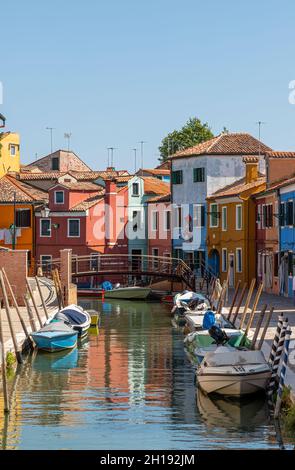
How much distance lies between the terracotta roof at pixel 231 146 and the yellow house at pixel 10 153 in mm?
20434

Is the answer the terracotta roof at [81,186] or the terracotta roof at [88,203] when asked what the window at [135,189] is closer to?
the terracotta roof at [88,203]

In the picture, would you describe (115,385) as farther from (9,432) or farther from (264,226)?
(264,226)

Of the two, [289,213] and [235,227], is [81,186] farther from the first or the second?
[289,213]

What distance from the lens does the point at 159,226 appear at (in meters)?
69.6

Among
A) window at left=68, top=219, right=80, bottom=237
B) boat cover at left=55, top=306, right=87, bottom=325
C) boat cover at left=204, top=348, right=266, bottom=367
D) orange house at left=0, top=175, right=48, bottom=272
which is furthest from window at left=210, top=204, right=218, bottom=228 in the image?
boat cover at left=204, top=348, right=266, bottom=367

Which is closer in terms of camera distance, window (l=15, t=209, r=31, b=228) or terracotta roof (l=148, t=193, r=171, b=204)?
terracotta roof (l=148, t=193, r=171, b=204)

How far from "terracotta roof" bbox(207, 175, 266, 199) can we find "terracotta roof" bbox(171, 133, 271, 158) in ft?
6.31

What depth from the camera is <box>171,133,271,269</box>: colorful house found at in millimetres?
63406

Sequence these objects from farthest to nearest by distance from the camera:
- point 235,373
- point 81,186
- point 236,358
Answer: point 81,186, point 236,358, point 235,373

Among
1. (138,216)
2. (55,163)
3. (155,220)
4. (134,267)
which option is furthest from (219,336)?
(55,163)

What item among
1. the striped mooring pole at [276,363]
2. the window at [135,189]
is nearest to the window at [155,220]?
the window at [135,189]

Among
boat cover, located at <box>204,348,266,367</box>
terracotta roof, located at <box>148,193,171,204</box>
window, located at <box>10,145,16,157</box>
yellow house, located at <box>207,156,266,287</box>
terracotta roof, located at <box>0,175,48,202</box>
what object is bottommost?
boat cover, located at <box>204,348,266,367</box>

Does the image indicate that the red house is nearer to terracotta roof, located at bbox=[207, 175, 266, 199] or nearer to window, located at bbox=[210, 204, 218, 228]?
window, located at bbox=[210, 204, 218, 228]

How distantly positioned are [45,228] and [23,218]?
5.51ft
